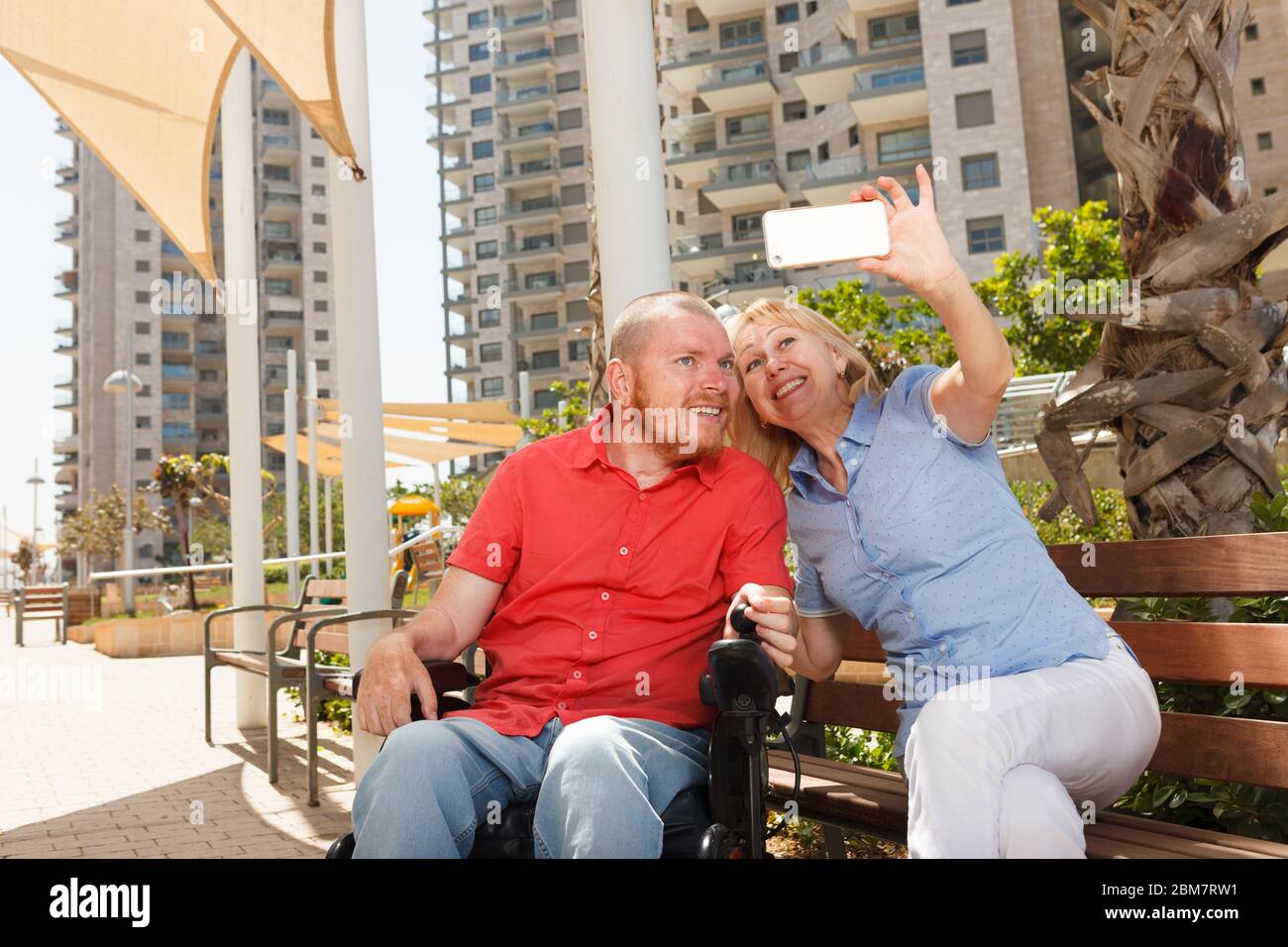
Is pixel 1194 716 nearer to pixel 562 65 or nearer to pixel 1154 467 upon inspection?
pixel 1154 467

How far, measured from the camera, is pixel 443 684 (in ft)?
8.12

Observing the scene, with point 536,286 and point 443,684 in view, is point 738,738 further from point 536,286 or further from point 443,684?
point 536,286

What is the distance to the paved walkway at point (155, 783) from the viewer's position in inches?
182

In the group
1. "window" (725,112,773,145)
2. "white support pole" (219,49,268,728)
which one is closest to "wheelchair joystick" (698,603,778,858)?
"white support pole" (219,49,268,728)

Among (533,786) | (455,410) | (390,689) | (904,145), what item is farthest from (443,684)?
(904,145)

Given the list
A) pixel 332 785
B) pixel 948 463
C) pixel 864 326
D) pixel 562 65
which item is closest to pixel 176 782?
pixel 332 785

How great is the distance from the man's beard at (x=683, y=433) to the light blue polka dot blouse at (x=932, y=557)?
249mm

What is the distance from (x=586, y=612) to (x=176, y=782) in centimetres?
433

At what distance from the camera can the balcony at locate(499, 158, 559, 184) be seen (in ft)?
229

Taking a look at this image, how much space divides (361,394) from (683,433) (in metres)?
2.83

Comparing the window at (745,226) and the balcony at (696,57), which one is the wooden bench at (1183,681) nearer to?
the window at (745,226)

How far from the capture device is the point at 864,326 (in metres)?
22.2
